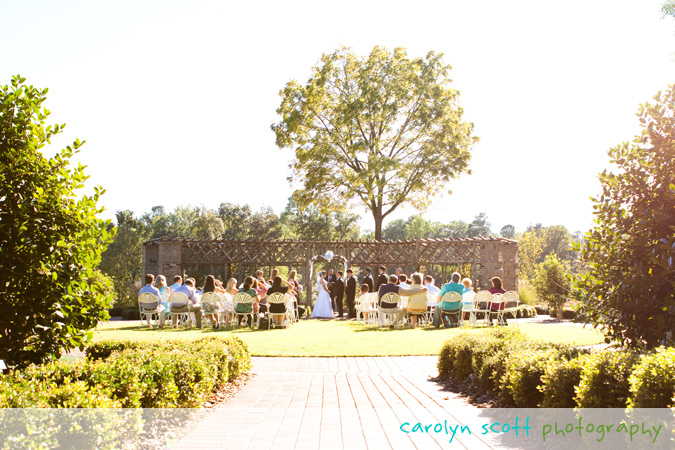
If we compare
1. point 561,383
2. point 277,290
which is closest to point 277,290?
point 277,290

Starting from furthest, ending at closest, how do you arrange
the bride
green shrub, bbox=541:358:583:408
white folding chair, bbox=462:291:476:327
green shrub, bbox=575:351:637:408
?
the bride → white folding chair, bbox=462:291:476:327 → green shrub, bbox=541:358:583:408 → green shrub, bbox=575:351:637:408

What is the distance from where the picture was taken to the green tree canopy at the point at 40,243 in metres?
4.95

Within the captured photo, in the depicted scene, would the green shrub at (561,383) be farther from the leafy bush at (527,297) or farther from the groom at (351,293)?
the leafy bush at (527,297)

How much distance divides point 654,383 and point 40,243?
473cm

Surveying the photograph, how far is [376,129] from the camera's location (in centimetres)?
3581

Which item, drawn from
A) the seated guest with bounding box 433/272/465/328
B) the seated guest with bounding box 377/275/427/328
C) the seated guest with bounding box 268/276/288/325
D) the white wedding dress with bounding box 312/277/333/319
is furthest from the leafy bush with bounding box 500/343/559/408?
the white wedding dress with bounding box 312/277/333/319

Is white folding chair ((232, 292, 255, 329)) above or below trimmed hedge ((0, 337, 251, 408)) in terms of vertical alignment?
above

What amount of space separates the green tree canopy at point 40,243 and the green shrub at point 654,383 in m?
4.12

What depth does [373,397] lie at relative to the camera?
20.3ft

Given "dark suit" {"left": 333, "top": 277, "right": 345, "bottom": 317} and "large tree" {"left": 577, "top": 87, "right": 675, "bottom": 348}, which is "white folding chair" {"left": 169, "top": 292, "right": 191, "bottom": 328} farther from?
"large tree" {"left": 577, "top": 87, "right": 675, "bottom": 348}

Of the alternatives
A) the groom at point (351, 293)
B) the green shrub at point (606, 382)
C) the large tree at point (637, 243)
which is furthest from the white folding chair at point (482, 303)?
the green shrub at point (606, 382)

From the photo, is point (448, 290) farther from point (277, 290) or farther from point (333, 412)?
point (333, 412)

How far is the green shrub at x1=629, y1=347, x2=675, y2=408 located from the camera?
3.55m

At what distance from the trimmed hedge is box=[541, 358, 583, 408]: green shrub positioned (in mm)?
3092
